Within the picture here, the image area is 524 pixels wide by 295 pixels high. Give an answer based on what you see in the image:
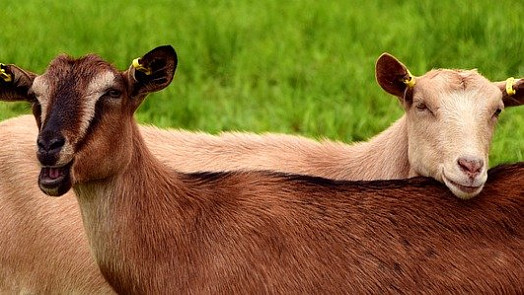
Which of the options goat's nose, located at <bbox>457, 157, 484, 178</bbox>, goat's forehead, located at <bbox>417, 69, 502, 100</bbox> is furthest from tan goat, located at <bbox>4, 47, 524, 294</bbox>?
goat's forehead, located at <bbox>417, 69, 502, 100</bbox>

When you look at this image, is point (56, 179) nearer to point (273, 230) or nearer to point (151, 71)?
point (151, 71)

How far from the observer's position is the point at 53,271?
6.80m

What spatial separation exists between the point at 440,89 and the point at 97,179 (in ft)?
6.70

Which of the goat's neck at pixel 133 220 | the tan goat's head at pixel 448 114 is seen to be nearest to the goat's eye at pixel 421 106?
the tan goat's head at pixel 448 114

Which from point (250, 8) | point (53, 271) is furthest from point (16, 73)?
point (250, 8)

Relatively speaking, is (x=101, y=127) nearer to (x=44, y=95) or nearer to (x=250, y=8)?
(x=44, y=95)

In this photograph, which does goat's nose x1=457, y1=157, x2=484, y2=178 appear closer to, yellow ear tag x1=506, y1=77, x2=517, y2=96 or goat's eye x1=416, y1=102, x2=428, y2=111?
goat's eye x1=416, y1=102, x2=428, y2=111

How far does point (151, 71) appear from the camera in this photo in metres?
5.56

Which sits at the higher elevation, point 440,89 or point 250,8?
point 440,89

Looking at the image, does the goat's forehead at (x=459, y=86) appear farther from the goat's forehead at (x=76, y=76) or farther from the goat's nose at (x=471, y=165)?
the goat's forehead at (x=76, y=76)

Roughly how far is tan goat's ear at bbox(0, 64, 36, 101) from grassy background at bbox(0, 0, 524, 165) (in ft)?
12.7

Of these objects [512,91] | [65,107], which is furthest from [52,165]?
[512,91]

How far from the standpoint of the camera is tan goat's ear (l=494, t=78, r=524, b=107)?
6.59m

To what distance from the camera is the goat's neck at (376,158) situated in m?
6.83
